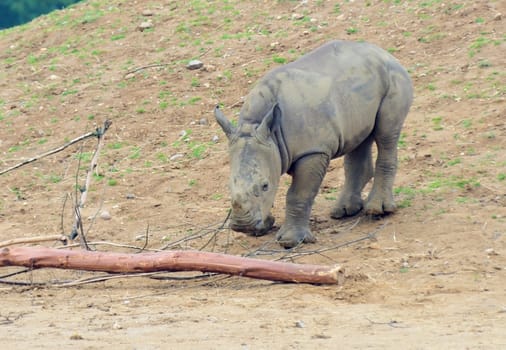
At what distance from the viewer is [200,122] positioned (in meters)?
12.4

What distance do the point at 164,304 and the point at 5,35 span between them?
1151cm

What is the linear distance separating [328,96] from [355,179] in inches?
47.0

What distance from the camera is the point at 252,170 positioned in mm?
7832

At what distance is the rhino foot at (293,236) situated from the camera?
8289mm

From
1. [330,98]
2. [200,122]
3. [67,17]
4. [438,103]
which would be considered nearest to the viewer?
[330,98]

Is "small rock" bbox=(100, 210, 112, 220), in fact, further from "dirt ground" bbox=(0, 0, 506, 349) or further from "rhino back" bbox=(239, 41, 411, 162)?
"rhino back" bbox=(239, 41, 411, 162)

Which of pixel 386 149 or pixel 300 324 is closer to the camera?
pixel 300 324

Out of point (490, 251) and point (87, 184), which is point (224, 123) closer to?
point (87, 184)

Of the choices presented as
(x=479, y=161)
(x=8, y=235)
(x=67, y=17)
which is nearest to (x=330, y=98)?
(x=479, y=161)

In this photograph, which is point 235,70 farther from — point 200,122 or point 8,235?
point 8,235

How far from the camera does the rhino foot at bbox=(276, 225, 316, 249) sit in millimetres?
8289

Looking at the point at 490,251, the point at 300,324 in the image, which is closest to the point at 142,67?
the point at 490,251

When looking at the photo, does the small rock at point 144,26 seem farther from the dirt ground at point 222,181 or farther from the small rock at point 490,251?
the small rock at point 490,251

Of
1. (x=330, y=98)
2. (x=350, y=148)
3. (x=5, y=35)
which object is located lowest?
(x=5, y=35)
